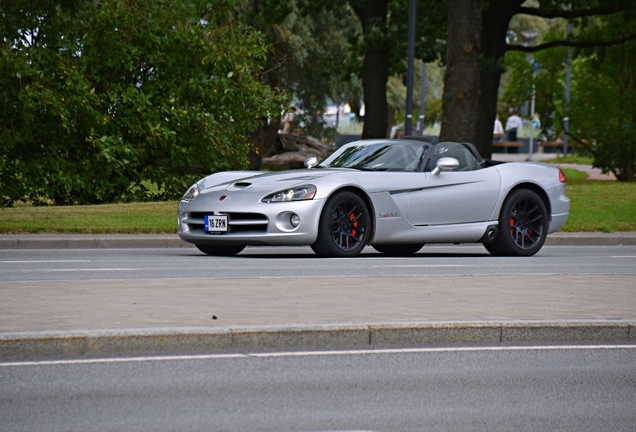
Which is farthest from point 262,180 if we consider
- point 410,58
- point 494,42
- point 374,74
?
point 374,74

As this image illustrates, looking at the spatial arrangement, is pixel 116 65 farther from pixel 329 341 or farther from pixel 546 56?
pixel 546 56

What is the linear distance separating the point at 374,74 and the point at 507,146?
43.7 metres

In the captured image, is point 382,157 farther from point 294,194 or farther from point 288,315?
point 288,315

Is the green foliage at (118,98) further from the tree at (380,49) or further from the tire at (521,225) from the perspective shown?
the tire at (521,225)

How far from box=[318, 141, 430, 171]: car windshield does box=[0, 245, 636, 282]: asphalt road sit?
1091 millimetres

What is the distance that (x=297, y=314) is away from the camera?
25.9ft

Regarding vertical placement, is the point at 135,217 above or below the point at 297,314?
below

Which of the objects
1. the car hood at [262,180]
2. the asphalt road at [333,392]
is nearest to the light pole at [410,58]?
the car hood at [262,180]

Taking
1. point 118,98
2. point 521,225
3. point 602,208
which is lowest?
point 602,208

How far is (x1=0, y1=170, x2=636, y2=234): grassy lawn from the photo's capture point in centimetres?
1677

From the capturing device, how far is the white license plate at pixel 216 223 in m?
12.6

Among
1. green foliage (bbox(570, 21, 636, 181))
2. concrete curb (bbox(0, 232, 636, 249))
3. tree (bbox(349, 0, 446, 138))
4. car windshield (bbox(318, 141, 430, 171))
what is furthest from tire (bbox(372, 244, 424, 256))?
green foliage (bbox(570, 21, 636, 181))

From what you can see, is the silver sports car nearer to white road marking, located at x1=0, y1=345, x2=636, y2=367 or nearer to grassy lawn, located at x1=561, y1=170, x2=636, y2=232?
grassy lawn, located at x1=561, y1=170, x2=636, y2=232

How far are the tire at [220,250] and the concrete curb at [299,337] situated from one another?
6356 millimetres
